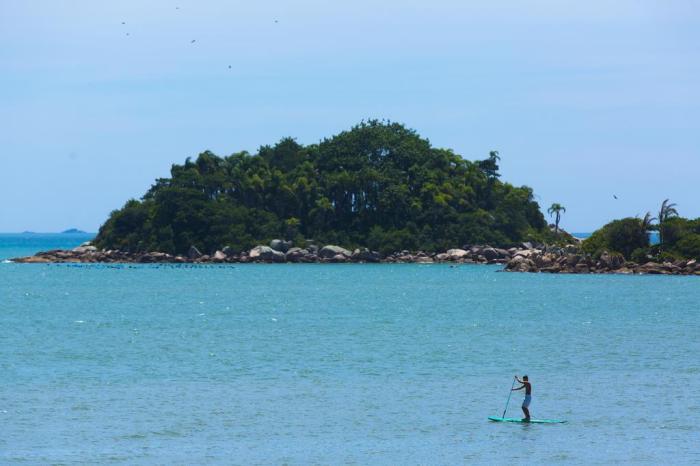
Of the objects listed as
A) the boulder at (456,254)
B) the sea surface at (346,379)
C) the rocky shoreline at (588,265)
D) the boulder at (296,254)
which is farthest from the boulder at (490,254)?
the sea surface at (346,379)

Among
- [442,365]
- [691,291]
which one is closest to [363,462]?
[442,365]

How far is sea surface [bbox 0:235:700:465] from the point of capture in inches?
1291

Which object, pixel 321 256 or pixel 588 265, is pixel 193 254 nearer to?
pixel 321 256

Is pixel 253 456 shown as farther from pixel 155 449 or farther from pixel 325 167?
pixel 325 167

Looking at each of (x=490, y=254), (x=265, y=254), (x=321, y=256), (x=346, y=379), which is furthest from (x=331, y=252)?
(x=346, y=379)

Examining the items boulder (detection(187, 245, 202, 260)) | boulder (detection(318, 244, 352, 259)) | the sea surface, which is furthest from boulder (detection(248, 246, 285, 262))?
the sea surface

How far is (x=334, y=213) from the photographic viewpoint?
158 meters

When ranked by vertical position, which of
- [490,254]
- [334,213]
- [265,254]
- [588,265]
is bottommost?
[588,265]

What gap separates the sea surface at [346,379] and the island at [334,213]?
6034 cm

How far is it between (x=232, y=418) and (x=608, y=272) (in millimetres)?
97122

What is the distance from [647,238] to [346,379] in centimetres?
8944

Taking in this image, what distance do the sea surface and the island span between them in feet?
198

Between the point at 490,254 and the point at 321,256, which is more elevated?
the point at 490,254

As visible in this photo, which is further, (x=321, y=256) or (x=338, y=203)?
(x=338, y=203)
